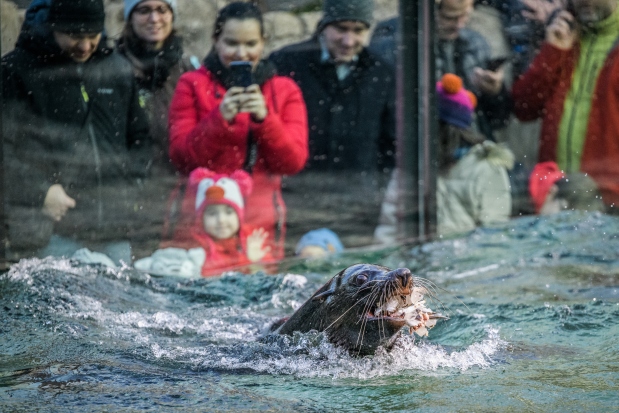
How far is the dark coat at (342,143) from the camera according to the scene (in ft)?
33.1

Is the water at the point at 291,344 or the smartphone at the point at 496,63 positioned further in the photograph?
the smartphone at the point at 496,63

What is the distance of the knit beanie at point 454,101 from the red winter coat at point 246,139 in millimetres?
1718

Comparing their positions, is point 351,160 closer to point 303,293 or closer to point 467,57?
point 467,57

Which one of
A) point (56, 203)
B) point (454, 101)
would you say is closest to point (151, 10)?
point (56, 203)

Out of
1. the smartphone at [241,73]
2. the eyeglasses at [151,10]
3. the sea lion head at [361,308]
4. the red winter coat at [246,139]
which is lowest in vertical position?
the sea lion head at [361,308]

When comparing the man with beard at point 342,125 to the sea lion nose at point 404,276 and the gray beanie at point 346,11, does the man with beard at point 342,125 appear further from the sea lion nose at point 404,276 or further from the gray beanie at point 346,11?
the sea lion nose at point 404,276

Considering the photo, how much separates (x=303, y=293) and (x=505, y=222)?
12.2 feet

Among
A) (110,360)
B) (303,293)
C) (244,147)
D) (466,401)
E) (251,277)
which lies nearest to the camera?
(466,401)

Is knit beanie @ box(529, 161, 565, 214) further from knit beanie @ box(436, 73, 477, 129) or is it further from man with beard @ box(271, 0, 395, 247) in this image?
man with beard @ box(271, 0, 395, 247)

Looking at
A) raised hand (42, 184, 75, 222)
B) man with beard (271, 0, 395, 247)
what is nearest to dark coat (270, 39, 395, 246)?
man with beard (271, 0, 395, 247)

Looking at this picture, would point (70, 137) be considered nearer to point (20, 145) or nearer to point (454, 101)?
point (20, 145)

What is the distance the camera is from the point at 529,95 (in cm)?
1096

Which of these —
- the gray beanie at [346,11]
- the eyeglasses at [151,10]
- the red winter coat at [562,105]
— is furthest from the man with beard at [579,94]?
the eyeglasses at [151,10]

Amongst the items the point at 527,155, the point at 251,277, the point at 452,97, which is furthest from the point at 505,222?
the point at 251,277
